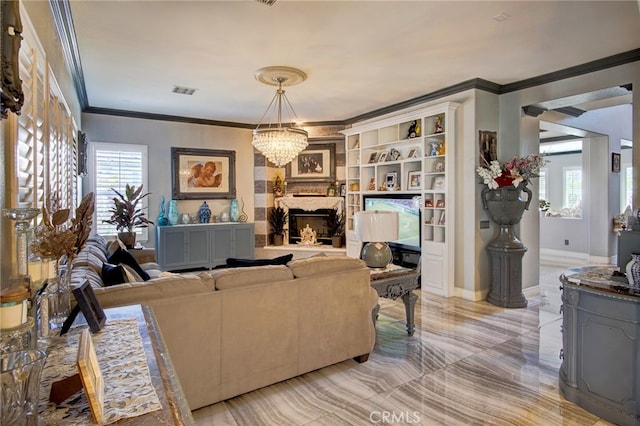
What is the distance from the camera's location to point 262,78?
4492 mm

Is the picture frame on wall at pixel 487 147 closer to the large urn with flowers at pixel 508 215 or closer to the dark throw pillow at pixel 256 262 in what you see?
the large urn with flowers at pixel 508 215

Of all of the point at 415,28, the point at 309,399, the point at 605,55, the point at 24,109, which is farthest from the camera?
the point at 605,55

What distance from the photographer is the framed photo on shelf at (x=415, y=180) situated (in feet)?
18.7

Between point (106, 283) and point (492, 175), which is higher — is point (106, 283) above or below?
below

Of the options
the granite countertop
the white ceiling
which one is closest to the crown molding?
the white ceiling

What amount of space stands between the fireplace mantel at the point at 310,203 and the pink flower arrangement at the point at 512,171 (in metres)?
3.23

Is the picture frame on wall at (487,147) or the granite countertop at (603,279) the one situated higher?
the picture frame on wall at (487,147)

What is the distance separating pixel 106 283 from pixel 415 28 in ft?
10.6

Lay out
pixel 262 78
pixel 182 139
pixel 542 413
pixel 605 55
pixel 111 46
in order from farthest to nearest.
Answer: pixel 182 139, pixel 262 78, pixel 605 55, pixel 111 46, pixel 542 413

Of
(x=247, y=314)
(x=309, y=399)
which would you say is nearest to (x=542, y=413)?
(x=309, y=399)

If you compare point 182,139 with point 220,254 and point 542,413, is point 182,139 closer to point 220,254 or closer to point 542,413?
point 220,254

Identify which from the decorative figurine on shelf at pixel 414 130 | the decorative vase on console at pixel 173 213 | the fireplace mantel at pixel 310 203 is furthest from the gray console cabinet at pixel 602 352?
the decorative vase on console at pixel 173 213

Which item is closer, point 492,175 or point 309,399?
point 309,399

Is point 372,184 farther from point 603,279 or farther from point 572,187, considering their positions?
point 572,187
